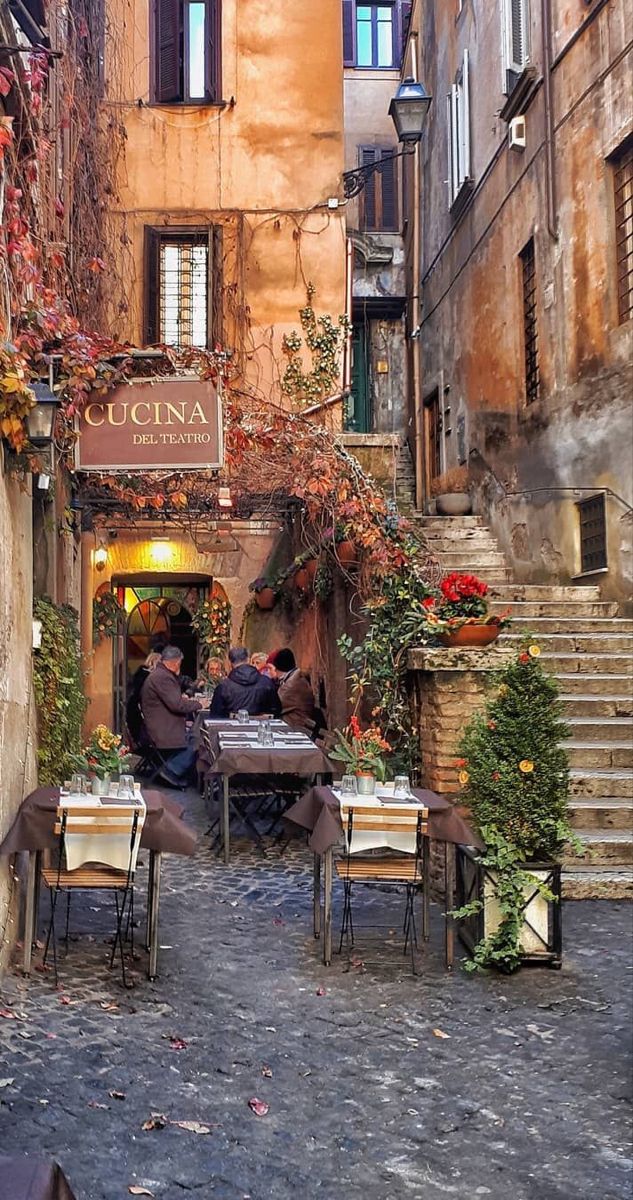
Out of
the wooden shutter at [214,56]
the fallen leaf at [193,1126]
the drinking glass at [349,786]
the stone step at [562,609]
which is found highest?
the wooden shutter at [214,56]

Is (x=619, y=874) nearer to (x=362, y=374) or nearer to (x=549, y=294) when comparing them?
(x=549, y=294)

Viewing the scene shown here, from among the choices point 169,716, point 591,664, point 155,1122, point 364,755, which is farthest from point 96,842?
point 169,716

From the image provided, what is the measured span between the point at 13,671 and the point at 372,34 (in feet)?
77.5

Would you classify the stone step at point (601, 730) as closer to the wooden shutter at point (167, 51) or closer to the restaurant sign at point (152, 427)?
the restaurant sign at point (152, 427)

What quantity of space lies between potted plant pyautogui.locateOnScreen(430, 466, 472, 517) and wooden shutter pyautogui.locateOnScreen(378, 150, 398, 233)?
10550 mm

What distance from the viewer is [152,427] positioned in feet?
21.4

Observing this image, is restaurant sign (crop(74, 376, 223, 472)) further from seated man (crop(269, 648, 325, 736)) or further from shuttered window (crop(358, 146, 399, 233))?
shuttered window (crop(358, 146, 399, 233))

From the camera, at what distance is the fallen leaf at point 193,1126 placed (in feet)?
12.8

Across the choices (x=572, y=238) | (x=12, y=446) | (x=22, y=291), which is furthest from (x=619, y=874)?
(x=572, y=238)

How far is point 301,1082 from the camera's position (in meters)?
4.36

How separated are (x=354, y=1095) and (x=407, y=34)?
20.9 metres

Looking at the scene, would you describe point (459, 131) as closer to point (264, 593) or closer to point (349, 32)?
point (264, 593)

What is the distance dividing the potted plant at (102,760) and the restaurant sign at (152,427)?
162cm

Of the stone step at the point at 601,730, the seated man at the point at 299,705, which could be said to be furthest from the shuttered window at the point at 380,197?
the stone step at the point at 601,730
